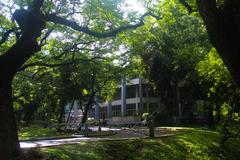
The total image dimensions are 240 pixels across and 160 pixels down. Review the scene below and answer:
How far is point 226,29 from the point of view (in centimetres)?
611

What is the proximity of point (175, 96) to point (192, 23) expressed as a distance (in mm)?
16253

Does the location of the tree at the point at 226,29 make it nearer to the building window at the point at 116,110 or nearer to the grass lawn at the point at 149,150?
the grass lawn at the point at 149,150

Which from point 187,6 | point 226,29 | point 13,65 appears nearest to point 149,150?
point 13,65

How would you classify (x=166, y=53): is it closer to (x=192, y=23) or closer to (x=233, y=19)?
(x=192, y=23)

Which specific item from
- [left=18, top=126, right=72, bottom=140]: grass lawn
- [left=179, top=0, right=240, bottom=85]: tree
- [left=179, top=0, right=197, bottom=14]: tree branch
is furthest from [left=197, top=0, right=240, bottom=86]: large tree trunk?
[left=18, top=126, right=72, bottom=140]: grass lawn

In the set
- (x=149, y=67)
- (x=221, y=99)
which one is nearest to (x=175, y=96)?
(x=149, y=67)

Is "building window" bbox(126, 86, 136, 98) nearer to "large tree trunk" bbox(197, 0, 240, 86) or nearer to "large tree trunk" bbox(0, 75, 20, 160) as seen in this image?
"large tree trunk" bbox(0, 75, 20, 160)

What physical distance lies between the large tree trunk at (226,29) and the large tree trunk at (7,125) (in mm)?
8872

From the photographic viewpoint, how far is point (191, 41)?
39.9 m

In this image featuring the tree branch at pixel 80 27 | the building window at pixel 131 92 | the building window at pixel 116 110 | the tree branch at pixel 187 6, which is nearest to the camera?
the tree branch at pixel 187 6

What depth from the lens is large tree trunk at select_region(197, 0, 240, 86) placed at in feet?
19.7

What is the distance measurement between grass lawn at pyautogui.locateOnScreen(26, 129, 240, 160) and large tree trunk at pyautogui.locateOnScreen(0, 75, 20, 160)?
1.64 m

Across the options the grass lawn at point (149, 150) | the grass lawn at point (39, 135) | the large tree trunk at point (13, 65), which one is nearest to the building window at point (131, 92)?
the grass lawn at point (39, 135)

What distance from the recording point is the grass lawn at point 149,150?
15.8 meters
